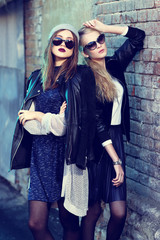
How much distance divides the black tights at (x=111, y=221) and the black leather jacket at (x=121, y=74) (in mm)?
486

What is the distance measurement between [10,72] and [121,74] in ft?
10.9

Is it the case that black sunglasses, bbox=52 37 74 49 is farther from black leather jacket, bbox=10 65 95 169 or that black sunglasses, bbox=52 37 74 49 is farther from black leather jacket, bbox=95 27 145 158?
black leather jacket, bbox=95 27 145 158

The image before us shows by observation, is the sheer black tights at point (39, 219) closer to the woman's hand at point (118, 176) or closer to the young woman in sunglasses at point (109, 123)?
the young woman in sunglasses at point (109, 123)

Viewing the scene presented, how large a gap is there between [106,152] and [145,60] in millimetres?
902

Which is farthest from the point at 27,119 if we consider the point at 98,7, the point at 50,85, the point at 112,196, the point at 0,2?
the point at 0,2

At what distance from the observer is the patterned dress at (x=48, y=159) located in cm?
362

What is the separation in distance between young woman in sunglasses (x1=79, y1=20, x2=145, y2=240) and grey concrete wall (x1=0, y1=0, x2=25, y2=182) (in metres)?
2.77

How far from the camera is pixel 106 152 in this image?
373 centimetres

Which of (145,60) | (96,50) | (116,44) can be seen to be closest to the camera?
(96,50)

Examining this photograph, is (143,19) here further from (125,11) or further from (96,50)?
(96,50)

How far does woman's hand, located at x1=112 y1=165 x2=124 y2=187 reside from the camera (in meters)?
3.58

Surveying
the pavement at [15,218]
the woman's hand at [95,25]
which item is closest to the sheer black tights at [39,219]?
the pavement at [15,218]

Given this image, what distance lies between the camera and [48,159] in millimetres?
3637

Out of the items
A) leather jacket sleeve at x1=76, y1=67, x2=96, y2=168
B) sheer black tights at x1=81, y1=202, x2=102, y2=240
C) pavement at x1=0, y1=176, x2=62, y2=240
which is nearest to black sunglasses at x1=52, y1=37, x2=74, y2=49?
leather jacket sleeve at x1=76, y1=67, x2=96, y2=168
